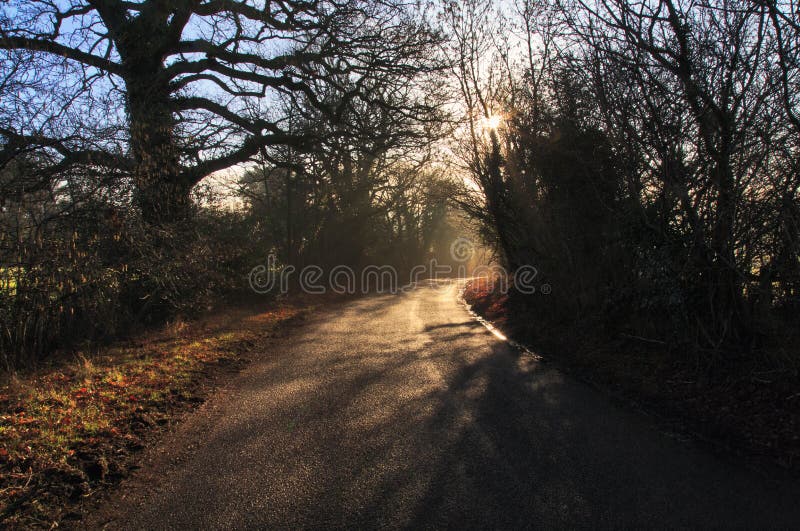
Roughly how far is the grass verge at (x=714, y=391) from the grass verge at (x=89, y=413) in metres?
5.39

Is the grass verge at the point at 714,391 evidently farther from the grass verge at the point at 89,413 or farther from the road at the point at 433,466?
the grass verge at the point at 89,413

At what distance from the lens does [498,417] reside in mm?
5016

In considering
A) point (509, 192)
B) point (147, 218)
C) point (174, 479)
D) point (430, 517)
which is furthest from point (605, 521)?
point (509, 192)

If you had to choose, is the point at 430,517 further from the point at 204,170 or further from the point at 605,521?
the point at 204,170

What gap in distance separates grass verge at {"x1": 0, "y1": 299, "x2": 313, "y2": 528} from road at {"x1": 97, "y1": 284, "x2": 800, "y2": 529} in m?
0.37

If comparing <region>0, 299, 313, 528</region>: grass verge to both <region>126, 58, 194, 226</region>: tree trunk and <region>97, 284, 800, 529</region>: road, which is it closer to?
<region>97, 284, 800, 529</region>: road

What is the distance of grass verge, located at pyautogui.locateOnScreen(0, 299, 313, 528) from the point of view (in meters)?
3.61

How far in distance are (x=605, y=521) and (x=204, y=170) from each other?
40.8 ft

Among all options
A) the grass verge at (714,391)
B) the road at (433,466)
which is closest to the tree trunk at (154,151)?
the road at (433,466)

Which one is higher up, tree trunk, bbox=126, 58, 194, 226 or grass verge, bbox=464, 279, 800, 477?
tree trunk, bbox=126, 58, 194, 226

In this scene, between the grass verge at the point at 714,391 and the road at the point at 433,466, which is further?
the grass verge at the point at 714,391

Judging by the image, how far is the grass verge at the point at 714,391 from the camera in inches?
165

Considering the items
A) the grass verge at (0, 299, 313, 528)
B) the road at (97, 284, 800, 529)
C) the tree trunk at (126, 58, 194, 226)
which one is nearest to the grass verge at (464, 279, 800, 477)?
the road at (97, 284, 800, 529)

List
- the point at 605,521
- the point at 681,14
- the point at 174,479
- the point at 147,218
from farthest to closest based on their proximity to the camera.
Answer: the point at 147,218
the point at 681,14
the point at 174,479
the point at 605,521
